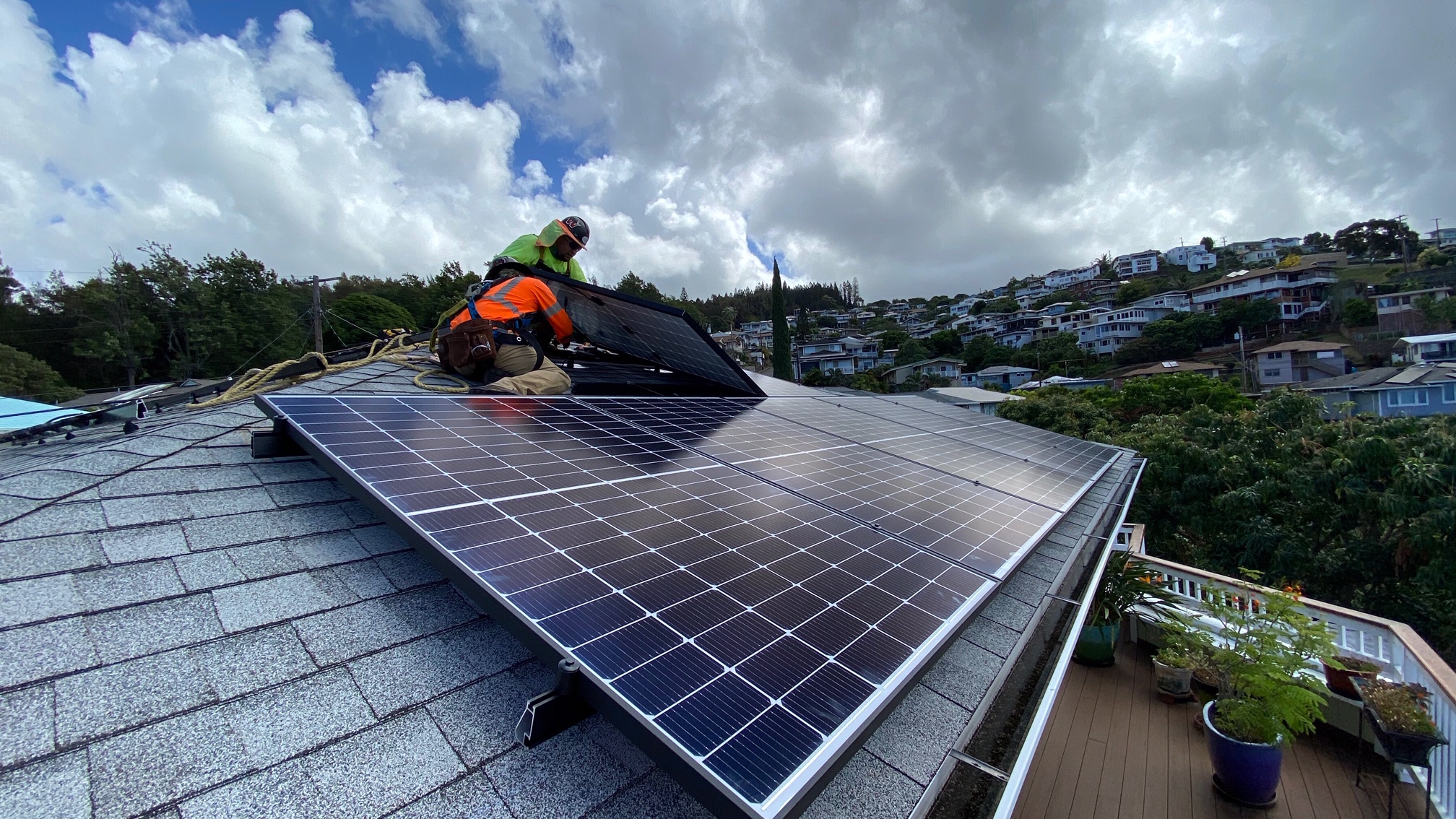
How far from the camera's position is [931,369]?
3206 inches

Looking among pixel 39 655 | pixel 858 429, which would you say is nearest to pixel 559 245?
pixel 858 429

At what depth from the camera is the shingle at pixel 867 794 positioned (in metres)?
2.03

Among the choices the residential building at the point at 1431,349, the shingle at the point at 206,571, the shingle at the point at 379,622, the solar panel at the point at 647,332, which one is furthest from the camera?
the residential building at the point at 1431,349

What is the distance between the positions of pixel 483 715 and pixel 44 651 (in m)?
1.52

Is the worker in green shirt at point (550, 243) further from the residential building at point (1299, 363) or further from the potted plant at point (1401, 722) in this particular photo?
the residential building at point (1299, 363)

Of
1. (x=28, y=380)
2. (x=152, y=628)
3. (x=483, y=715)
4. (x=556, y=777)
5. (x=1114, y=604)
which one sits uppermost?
(x=28, y=380)

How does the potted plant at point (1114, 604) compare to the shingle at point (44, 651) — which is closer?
the shingle at point (44, 651)

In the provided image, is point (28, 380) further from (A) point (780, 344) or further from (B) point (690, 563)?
(A) point (780, 344)

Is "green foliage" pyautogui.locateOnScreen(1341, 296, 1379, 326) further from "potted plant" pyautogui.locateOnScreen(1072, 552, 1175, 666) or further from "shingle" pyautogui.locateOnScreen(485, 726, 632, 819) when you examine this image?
"shingle" pyautogui.locateOnScreen(485, 726, 632, 819)

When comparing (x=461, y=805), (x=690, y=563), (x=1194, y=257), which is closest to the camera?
(x=461, y=805)

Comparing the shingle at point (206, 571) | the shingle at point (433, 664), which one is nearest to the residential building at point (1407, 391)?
the shingle at point (433, 664)

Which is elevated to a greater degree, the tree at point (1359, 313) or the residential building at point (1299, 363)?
the tree at point (1359, 313)

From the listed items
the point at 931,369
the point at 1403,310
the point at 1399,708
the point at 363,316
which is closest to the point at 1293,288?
the point at 1403,310

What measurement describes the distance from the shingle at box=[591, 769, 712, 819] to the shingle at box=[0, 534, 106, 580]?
8.46 feet
